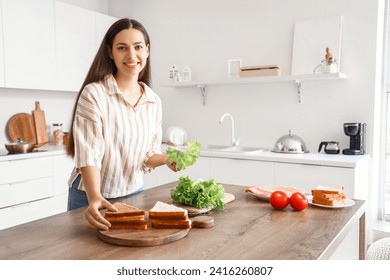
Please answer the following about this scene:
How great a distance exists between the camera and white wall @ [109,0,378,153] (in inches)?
124

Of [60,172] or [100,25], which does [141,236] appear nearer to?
[60,172]

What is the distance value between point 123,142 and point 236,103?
2283 millimetres

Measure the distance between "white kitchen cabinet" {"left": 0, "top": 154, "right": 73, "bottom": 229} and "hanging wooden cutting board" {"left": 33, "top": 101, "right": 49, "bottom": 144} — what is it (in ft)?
1.63

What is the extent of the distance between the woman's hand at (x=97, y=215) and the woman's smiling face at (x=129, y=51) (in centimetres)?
53

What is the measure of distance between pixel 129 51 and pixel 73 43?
8.08 ft

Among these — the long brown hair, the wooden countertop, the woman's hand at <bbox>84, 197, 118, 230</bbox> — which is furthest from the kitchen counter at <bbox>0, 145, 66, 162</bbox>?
the woman's hand at <bbox>84, 197, 118, 230</bbox>

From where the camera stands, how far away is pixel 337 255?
1.56 metres

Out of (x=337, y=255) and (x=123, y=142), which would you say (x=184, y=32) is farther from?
(x=337, y=255)

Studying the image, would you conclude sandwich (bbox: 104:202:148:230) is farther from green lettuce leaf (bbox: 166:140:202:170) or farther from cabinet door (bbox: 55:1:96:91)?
cabinet door (bbox: 55:1:96:91)

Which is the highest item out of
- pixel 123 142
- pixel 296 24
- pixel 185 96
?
pixel 296 24

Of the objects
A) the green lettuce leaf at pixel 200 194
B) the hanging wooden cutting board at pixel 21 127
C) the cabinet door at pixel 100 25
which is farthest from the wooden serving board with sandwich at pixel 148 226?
the cabinet door at pixel 100 25

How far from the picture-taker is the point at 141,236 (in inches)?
41.7

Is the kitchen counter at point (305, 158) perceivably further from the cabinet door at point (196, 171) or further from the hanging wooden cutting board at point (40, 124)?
the hanging wooden cutting board at point (40, 124)

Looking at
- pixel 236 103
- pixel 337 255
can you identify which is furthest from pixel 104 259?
pixel 236 103
